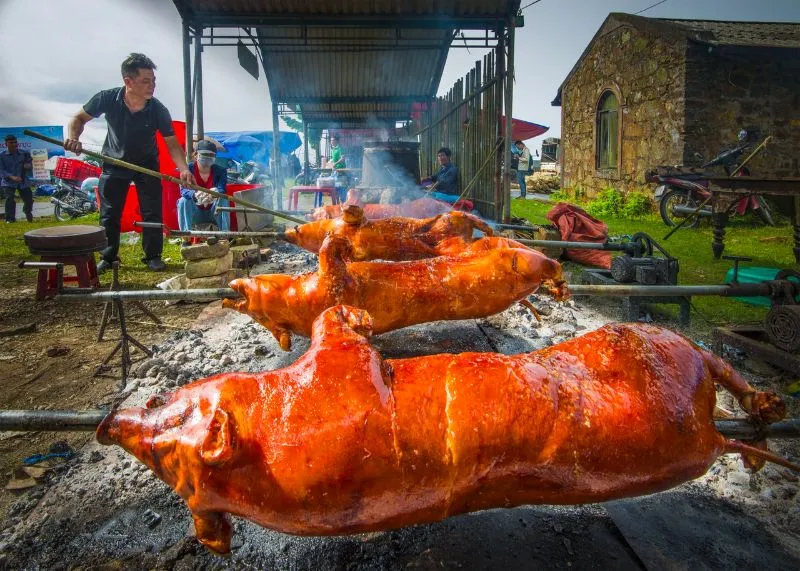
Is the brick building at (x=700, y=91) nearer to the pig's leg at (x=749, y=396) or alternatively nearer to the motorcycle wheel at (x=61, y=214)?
the pig's leg at (x=749, y=396)

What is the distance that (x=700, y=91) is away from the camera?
12508mm

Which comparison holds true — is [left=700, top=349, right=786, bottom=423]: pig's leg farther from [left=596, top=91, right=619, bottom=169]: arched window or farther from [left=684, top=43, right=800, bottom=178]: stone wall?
[left=596, top=91, right=619, bottom=169]: arched window

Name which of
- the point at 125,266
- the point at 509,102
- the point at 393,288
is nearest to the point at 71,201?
the point at 125,266

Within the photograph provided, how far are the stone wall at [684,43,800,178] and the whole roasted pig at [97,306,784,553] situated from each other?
1385cm

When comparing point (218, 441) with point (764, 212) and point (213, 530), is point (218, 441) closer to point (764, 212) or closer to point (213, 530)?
point (213, 530)

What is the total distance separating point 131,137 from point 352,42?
6551mm

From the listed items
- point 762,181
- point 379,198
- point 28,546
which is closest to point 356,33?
point 379,198

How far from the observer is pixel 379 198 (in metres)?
8.29

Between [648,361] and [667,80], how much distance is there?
48.3ft

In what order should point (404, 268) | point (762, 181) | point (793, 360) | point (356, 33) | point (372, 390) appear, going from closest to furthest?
1. point (372, 390)
2. point (404, 268)
3. point (793, 360)
4. point (762, 181)
5. point (356, 33)

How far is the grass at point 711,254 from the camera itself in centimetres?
543

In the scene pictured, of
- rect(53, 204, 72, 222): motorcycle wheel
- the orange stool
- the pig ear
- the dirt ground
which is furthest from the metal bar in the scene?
rect(53, 204, 72, 222): motorcycle wheel

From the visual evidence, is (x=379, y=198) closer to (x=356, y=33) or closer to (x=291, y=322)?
(x=356, y=33)

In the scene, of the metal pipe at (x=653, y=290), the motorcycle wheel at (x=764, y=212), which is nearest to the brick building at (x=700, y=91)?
the motorcycle wheel at (x=764, y=212)
